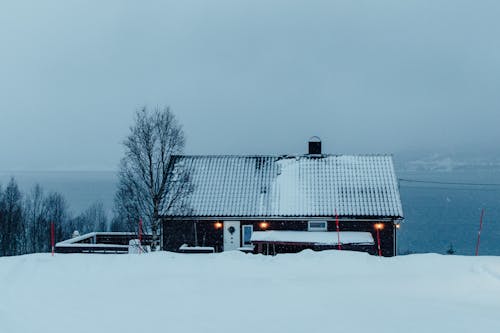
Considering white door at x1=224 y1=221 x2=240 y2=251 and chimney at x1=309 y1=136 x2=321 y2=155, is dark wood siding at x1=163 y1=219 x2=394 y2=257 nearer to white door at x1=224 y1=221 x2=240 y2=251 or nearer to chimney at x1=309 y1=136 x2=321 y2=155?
white door at x1=224 y1=221 x2=240 y2=251

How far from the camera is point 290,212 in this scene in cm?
2417

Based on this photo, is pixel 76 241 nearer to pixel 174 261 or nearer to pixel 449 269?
pixel 174 261

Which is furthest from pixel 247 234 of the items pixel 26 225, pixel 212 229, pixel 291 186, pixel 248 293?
pixel 26 225

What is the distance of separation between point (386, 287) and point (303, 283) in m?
1.80

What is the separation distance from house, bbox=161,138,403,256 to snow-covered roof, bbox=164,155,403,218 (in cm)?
5

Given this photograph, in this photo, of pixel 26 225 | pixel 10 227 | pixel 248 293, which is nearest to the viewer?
pixel 248 293

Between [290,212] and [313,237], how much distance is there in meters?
2.16

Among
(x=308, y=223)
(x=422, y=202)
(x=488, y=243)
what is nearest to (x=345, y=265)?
(x=308, y=223)

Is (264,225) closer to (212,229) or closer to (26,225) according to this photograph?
(212,229)

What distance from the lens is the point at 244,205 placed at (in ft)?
81.4

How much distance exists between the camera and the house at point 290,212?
23.2m

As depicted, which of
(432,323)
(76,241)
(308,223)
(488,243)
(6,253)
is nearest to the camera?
(432,323)

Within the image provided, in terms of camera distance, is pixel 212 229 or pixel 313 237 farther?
pixel 212 229

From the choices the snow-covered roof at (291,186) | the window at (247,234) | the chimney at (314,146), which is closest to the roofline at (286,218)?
the snow-covered roof at (291,186)
